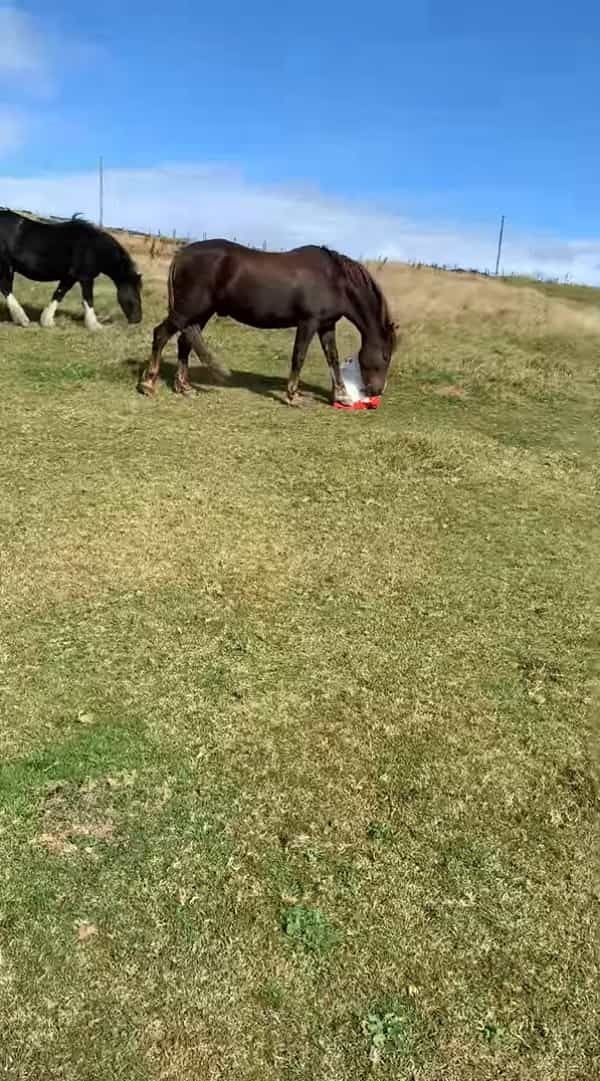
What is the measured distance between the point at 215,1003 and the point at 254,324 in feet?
→ 28.9

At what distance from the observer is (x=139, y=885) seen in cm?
363

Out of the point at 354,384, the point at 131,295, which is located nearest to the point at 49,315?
the point at 131,295

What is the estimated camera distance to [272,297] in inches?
411

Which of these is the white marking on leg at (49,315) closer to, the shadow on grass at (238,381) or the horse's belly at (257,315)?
the shadow on grass at (238,381)

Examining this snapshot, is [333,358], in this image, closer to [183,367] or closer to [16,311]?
[183,367]

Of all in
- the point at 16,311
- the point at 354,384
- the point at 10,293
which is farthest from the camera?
the point at 10,293

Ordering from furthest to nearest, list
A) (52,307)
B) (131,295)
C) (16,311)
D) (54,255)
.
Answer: (131,295) → (52,307) → (16,311) → (54,255)

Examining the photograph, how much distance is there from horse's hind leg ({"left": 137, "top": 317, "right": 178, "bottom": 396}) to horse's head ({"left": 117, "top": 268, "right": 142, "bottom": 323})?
444 cm

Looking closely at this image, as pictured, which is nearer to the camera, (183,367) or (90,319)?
(183,367)

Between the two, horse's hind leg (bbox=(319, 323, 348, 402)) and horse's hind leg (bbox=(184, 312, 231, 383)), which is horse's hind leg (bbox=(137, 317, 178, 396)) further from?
horse's hind leg (bbox=(319, 323, 348, 402))

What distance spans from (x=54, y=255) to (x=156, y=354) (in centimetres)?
473

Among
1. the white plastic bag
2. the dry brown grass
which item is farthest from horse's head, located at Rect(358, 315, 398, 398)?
the dry brown grass

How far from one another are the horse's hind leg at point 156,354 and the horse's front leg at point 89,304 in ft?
13.2

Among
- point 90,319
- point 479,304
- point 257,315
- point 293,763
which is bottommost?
point 293,763
